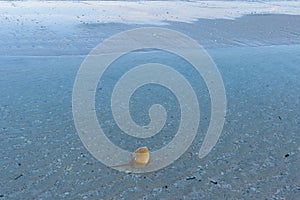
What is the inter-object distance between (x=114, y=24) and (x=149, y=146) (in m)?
10.2

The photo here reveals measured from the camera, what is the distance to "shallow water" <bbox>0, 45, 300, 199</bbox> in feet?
14.4

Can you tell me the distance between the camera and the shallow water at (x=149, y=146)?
4379 mm

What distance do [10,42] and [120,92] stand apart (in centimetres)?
544

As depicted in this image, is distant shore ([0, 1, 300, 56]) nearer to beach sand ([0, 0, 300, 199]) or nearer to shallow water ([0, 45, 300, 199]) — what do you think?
beach sand ([0, 0, 300, 199])

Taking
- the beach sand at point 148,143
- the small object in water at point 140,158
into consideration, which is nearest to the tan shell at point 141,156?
the small object in water at point 140,158

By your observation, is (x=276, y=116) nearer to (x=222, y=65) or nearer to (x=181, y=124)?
(x=181, y=124)

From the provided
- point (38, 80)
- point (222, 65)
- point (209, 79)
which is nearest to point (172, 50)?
point (222, 65)

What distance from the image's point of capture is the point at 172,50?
36.8ft

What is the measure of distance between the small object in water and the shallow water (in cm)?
27

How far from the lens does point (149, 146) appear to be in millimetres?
5449

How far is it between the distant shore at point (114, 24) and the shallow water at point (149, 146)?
9.76 feet

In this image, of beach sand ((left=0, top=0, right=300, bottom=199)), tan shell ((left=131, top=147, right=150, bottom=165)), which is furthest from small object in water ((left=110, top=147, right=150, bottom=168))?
beach sand ((left=0, top=0, right=300, bottom=199))

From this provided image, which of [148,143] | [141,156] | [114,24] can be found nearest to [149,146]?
[148,143]

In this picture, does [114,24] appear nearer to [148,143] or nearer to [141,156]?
[148,143]
